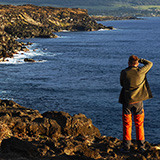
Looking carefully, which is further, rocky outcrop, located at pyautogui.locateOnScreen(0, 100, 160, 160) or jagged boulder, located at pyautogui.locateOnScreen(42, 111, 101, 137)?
jagged boulder, located at pyautogui.locateOnScreen(42, 111, 101, 137)

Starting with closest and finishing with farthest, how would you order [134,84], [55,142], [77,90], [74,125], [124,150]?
[134,84] → [124,150] → [55,142] → [74,125] → [77,90]

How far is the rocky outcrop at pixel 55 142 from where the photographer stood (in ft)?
35.7

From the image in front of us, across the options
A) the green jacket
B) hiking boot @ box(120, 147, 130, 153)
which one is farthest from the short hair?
hiking boot @ box(120, 147, 130, 153)

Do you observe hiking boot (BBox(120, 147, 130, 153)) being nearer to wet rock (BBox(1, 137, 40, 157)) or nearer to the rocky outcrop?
the rocky outcrop

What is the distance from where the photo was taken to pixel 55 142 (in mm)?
12414

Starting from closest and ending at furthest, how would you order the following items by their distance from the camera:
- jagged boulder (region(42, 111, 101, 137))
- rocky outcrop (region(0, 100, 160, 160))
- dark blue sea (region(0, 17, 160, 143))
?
rocky outcrop (region(0, 100, 160, 160)) < jagged boulder (region(42, 111, 101, 137)) < dark blue sea (region(0, 17, 160, 143))

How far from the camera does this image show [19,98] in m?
43.0

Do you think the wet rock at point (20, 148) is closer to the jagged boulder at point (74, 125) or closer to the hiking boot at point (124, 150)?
the hiking boot at point (124, 150)

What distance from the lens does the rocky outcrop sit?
1088 centimetres

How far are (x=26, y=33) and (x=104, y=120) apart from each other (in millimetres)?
136255

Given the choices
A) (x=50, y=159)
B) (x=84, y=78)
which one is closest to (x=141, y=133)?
(x=50, y=159)

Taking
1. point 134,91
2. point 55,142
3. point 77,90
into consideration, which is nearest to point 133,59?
point 134,91

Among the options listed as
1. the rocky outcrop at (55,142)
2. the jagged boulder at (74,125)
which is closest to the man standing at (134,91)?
the rocky outcrop at (55,142)

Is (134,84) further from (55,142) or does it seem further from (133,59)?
(55,142)
